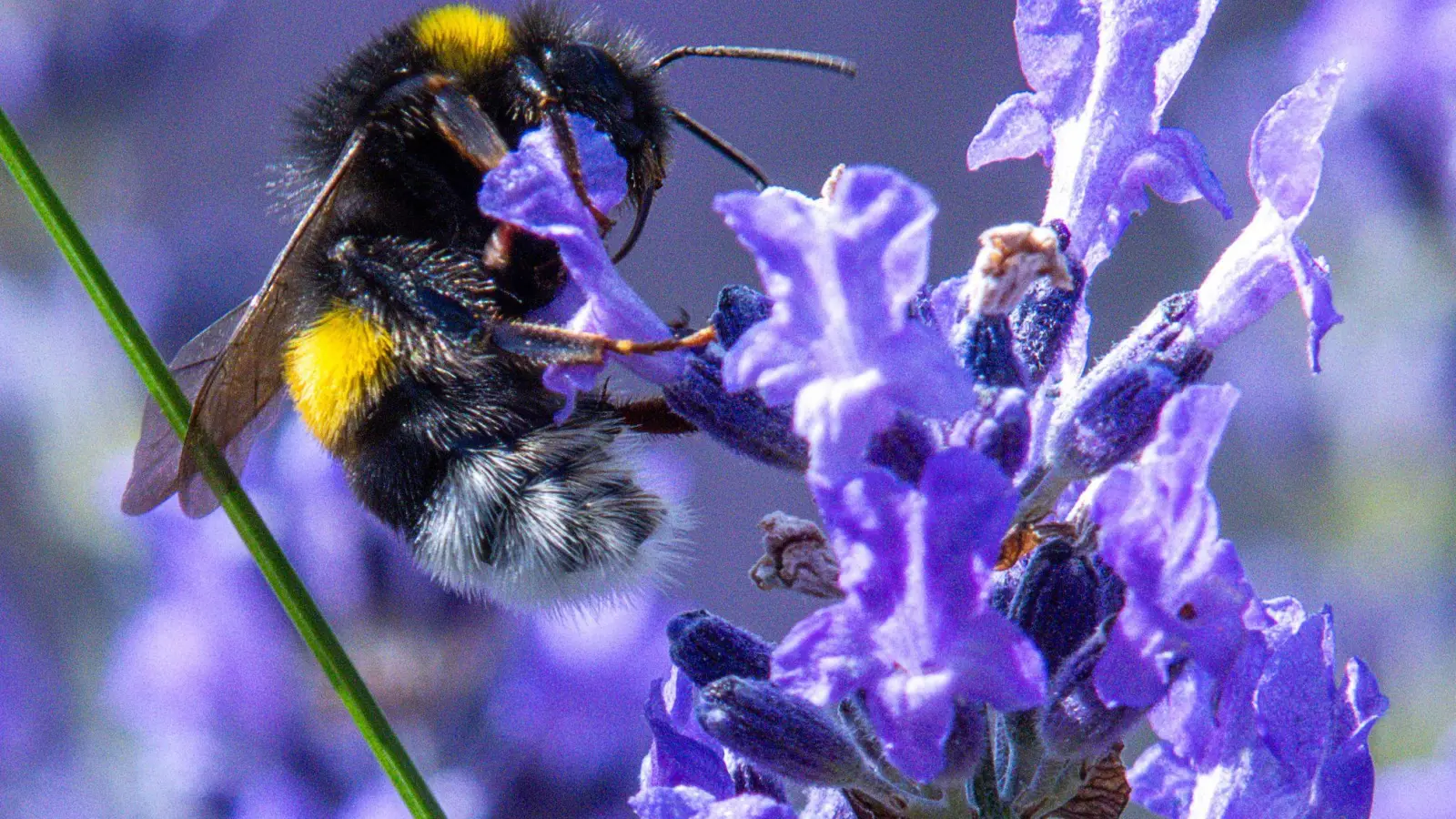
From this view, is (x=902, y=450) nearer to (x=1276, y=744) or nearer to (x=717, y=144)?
(x=1276, y=744)

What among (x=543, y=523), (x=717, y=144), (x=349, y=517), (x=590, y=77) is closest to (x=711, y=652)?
(x=543, y=523)

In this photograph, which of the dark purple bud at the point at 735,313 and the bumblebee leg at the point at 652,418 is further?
the bumblebee leg at the point at 652,418

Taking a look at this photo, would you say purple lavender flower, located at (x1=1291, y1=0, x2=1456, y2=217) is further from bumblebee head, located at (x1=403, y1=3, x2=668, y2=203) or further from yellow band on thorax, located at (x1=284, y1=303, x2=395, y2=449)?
yellow band on thorax, located at (x1=284, y1=303, x2=395, y2=449)

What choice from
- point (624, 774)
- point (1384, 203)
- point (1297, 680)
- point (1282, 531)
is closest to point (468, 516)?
point (1297, 680)

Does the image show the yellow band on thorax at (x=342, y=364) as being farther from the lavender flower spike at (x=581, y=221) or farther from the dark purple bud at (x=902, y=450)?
the dark purple bud at (x=902, y=450)

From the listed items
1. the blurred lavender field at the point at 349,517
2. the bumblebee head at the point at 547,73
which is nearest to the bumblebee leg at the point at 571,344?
the bumblebee head at the point at 547,73

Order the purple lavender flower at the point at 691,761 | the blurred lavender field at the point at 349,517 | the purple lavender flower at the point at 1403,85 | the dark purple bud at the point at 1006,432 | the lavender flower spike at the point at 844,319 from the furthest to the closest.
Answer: the purple lavender flower at the point at 1403,85, the blurred lavender field at the point at 349,517, the purple lavender flower at the point at 691,761, the dark purple bud at the point at 1006,432, the lavender flower spike at the point at 844,319

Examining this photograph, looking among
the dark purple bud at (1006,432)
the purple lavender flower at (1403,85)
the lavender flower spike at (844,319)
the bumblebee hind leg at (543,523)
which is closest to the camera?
the lavender flower spike at (844,319)

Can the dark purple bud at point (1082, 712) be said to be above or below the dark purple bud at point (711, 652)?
above
